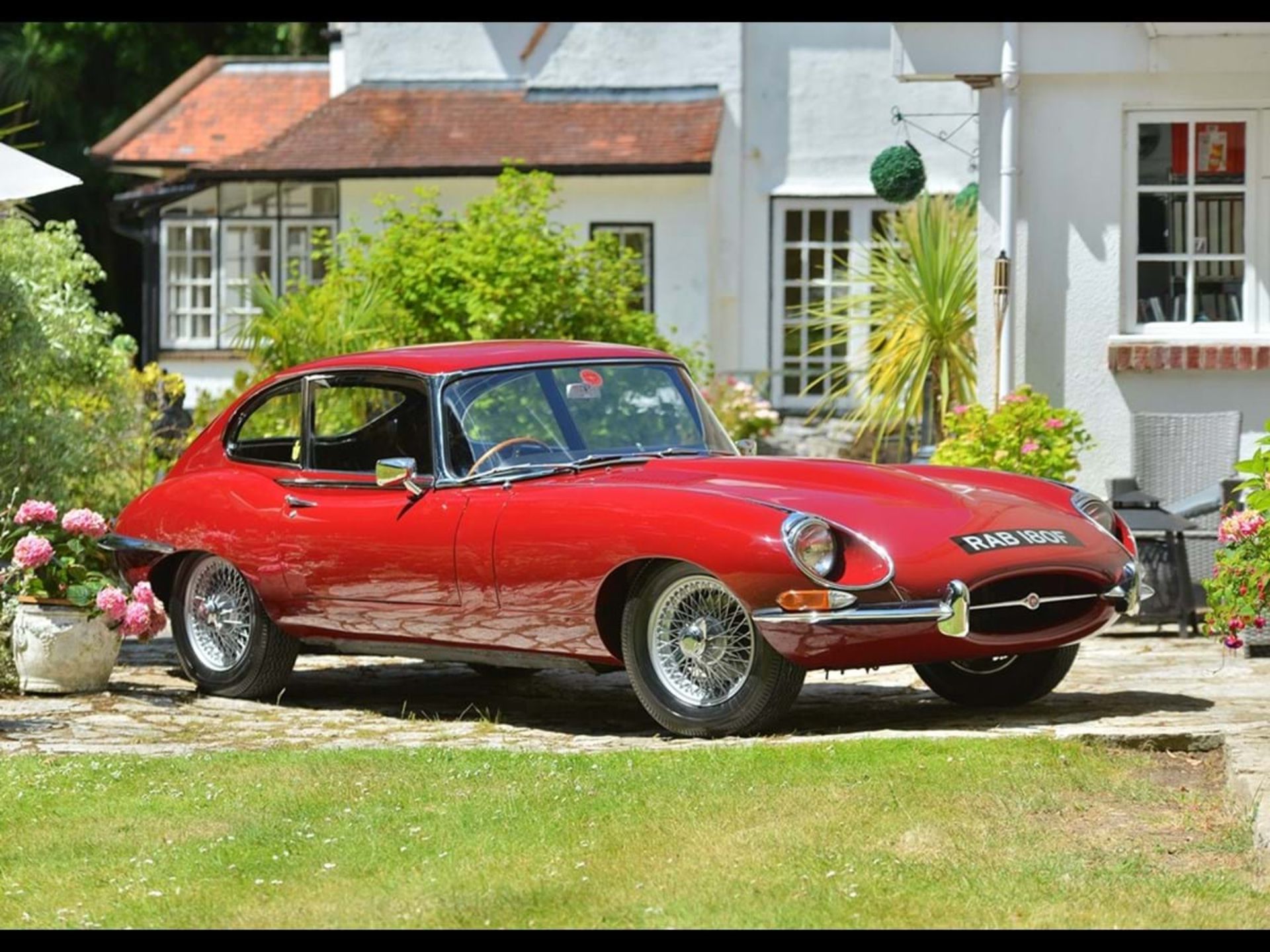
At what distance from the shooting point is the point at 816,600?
26.1 ft

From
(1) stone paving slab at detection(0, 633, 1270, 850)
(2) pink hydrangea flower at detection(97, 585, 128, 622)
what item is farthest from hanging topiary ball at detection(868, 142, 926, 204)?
(2) pink hydrangea flower at detection(97, 585, 128, 622)

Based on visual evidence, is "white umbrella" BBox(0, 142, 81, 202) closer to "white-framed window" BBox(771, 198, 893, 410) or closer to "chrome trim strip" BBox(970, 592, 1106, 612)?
"chrome trim strip" BBox(970, 592, 1106, 612)

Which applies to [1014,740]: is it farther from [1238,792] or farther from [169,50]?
[169,50]

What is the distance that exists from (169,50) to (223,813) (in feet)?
105

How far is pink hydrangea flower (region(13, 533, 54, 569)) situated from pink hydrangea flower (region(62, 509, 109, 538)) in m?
0.16

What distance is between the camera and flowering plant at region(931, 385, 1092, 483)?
12492 millimetres

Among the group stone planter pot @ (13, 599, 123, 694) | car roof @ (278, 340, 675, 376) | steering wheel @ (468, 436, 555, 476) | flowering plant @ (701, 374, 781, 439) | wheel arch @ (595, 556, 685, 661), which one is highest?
car roof @ (278, 340, 675, 376)

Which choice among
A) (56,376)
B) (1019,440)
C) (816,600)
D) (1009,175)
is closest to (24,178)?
(56,376)

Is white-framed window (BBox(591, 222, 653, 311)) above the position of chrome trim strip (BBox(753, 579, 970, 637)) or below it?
above

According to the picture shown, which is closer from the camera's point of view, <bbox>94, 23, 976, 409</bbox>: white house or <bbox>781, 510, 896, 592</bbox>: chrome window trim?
<bbox>781, 510, 896, 592</bbox>: chrome window trim

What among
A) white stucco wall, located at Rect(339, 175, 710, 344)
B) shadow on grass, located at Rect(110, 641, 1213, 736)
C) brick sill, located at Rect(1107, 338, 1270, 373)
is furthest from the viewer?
white stucco wall, located at Rect(339, 175, 710, 344)

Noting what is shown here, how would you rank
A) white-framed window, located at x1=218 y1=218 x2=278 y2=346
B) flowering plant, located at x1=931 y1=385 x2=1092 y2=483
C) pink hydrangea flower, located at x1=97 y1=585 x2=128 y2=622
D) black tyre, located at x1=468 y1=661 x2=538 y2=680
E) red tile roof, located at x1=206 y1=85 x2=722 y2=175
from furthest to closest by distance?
1. white-framed window, located at x1=218 y1=218 x2=278 y2=346
2. red tile roof, located at x1=206 y1=85 x2=722 y2=175
3. flowering plant, located at x1=931 y1=385 x2=1092 y2=483
4. black tyre, located at x1=468 y1=661 x2=538 y2=680
5. pink hydrangea flower, located at x1=97 y1=585 x2=128 y2=622

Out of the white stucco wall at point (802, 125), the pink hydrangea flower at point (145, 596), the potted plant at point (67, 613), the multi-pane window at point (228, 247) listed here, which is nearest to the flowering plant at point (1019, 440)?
the pink hydrangea flower at point (145, 596)

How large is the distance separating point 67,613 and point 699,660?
10.6 ft
